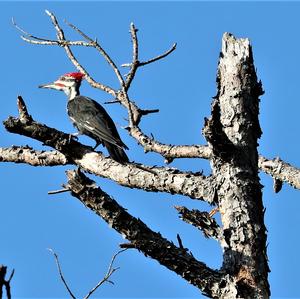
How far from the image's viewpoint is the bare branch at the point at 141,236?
2721mm

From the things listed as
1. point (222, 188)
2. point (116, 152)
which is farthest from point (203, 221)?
point (116, 152)

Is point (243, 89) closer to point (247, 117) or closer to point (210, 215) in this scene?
point (247, 117)

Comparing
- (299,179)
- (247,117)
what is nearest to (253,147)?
(247,117)

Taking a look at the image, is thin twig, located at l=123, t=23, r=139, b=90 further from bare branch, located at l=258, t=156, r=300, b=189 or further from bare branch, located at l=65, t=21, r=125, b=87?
bare branch, located at l=258, t=156, r=300, b=189

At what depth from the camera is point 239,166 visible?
318cm

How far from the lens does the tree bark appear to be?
298 centimetres

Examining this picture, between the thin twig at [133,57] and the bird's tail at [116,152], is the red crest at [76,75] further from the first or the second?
the thin twig at [133,57]

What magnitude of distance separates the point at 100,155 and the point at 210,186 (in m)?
1.15

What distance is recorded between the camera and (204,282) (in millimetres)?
2924

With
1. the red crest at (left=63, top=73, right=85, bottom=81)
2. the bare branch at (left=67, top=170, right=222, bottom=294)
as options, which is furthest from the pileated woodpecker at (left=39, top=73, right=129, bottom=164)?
the bare branch at (left=67, top=170, right=222, bottom=294)

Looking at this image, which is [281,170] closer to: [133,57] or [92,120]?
[133,57]

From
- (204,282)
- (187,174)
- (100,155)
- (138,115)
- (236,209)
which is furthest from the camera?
(138,115)

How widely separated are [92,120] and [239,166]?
324cm

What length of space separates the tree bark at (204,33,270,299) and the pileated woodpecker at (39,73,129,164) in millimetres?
1736
